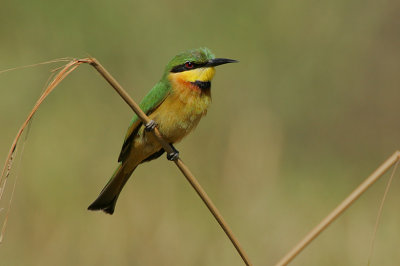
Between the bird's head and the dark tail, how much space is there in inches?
18.7

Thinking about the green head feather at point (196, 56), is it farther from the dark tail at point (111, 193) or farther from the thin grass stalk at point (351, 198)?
the thin grass stalk at point (351, 198)

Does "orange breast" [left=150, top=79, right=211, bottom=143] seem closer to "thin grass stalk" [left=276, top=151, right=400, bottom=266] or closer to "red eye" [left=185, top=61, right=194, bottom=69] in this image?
"red eye" [left=185, top=61, right=194, bottom=69]

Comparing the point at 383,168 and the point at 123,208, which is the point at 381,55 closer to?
the point at 123,208

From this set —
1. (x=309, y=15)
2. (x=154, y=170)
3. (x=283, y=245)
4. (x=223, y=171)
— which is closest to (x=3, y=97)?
(x=154, y=170)

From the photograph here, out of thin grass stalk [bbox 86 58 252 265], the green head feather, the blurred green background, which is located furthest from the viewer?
the blurred green background

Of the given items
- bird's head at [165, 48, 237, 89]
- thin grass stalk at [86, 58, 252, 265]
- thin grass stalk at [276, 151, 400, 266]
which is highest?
bird's head at [165, 48, 237, 89]

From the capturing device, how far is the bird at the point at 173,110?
278cm

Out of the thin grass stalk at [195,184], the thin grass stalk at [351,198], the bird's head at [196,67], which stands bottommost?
the thin grass stalk at [351,198]

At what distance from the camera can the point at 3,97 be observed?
3875mm

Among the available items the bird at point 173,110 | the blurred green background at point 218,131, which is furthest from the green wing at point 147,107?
the blurred green background at point 218,131

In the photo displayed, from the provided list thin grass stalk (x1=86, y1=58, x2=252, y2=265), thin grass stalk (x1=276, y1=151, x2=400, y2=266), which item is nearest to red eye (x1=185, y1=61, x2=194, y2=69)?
thin grass stalk (x1=86, y1=58, x2=252, y2=265)

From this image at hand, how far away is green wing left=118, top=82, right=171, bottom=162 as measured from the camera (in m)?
2.77

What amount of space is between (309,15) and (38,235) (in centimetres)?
259

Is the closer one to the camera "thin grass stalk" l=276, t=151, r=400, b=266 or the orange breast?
"thin grass stalk" l=276, t=151, r=400, b=266
